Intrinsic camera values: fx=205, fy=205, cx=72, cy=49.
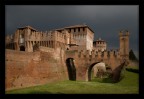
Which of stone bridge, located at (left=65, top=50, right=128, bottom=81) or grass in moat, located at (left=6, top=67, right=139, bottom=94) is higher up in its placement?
stone bridge, located at (left=65, top=50, right=128, bottom=81)

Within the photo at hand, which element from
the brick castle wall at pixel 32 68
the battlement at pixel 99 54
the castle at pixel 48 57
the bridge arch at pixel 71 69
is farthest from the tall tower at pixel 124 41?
the brick castle wall at pixel 32 68

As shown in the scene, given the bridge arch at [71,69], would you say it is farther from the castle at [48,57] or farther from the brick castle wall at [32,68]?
the brick castle wall at [32,68]

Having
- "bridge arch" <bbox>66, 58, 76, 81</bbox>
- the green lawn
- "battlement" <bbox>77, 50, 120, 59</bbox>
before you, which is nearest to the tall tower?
"battlement" <bbox>77, 50, 120, 59</bbox>

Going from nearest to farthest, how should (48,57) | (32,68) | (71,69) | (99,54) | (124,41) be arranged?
1. (32,68)
2. (48,57)
3. (99,54)
4. (124,41)
5. (71,69)

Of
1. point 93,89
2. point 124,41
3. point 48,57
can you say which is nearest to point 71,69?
point 48,57

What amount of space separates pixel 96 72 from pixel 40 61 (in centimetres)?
1553

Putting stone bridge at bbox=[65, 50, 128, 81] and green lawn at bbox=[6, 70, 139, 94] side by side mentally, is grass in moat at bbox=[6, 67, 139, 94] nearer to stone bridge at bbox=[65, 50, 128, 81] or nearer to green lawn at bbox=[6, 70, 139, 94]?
green lawn at bbox=[6, 70, 139, 94]

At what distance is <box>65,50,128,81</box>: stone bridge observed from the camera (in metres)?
22.7

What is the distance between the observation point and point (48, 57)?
20.1 metres

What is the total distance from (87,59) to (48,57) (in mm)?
5414

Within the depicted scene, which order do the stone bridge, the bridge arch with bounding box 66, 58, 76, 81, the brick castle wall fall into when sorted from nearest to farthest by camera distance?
1. the brick castle wall
2. the stone bridge
3. the bridge arch with bounding box 66, 58, 76, 81

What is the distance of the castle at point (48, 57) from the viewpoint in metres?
14.9

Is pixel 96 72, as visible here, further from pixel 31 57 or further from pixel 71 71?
pixel 31 57

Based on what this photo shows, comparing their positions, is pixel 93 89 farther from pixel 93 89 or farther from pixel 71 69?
pixel 71 69
